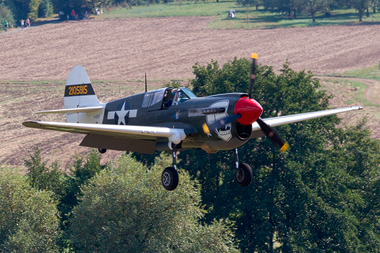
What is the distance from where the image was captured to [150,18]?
93.0 meters

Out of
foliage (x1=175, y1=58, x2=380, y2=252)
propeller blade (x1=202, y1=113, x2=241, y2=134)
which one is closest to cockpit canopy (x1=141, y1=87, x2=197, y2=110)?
propeller blade (x1=202, y1=113, x2=241, y2=134)

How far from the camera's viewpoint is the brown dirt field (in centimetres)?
5538

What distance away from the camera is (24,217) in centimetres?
3747

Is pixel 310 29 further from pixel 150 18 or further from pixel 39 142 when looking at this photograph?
pixel 39 142

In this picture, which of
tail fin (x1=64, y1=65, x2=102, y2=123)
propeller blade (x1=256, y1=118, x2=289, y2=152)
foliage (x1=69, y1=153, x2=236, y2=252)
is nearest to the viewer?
propeller blade (x1=256, y1=118, x2=289, y2=152)

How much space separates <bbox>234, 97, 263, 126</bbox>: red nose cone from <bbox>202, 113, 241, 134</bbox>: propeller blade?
144mm

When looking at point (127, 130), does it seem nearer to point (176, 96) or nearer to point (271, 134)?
point (176, 96)

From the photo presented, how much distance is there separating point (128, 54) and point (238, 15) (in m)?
30.3

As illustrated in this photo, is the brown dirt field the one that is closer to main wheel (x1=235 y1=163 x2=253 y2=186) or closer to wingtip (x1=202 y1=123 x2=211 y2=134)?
main wheel (x1=235 y1=163 x2=253 y2=186)

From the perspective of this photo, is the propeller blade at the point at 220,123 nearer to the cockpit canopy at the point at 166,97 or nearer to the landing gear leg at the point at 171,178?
the landing gear leg at the point at 171,178

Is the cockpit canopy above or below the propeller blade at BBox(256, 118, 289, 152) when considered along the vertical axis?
above

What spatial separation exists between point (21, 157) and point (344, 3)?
71028 millimetres

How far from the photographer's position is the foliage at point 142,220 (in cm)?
3350

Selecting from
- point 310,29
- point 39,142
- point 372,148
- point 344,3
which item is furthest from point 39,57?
point 344,3
